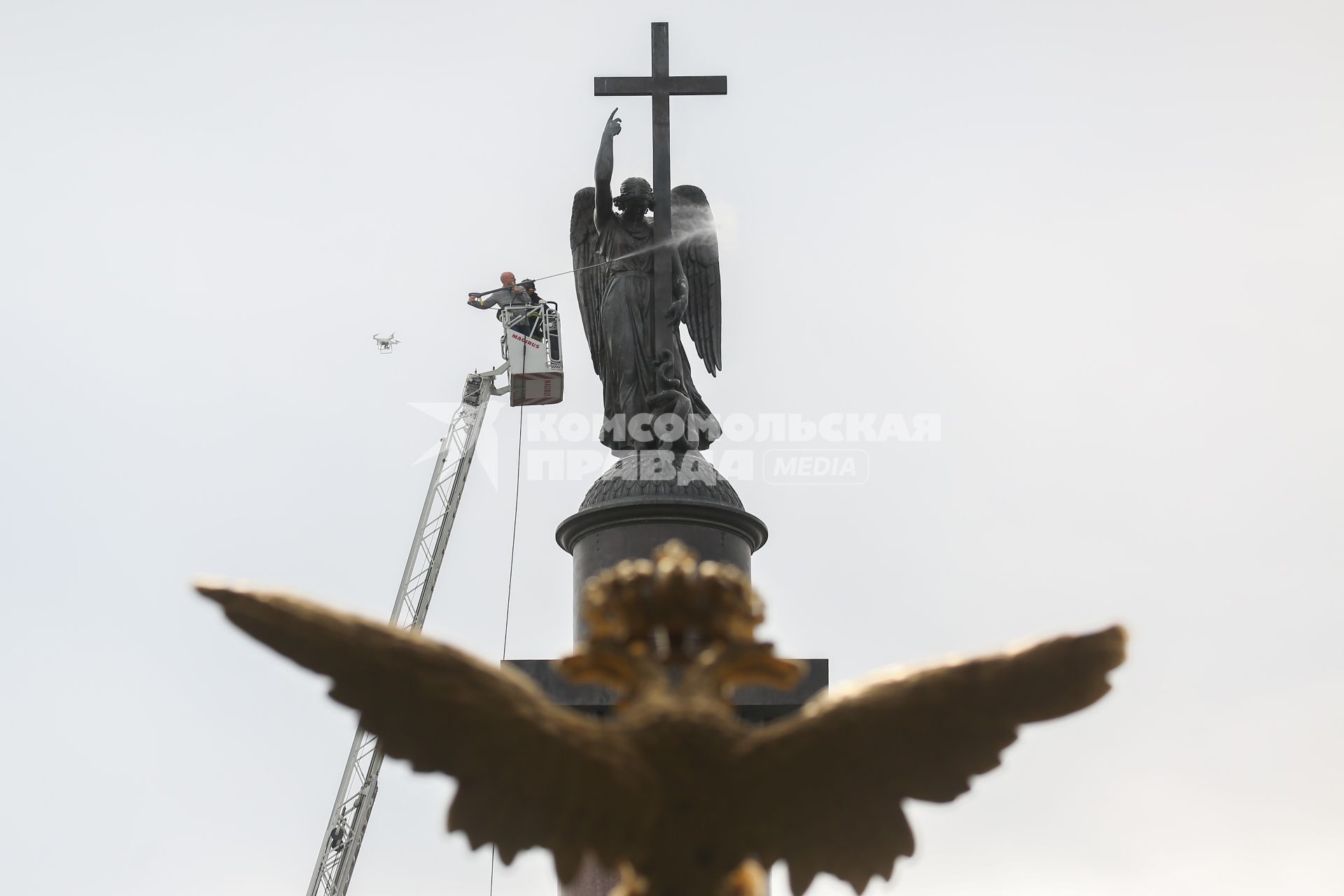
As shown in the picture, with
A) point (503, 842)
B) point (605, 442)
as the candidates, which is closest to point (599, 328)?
point (605, 442)

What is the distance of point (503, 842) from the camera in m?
4.09

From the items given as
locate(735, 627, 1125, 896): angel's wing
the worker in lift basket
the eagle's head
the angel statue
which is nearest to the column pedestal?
the angel statue

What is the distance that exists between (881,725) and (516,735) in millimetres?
925

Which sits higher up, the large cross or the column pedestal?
the large cross

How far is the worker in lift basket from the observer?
964 inches

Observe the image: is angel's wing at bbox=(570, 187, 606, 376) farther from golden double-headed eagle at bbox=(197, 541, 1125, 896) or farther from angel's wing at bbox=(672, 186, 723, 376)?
golden double-headed eagle at bbox=(197, 541, 1125, 896)

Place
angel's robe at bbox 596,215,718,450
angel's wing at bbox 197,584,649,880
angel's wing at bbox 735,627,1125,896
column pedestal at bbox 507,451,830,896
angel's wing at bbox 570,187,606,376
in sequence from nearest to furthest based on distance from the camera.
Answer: angel's wing at bbox 197,584,649,880, angel's wing at bbox 735,627,1125,896, column pedestal at bbox 507,451,830,896, angel's robe at bbox 596,215,718,450, angel's wing at bbox 570,187,606,376

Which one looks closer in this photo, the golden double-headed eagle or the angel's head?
the golden double-headed eagle

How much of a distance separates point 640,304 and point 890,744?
25.9 feet

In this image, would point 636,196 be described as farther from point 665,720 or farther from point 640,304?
point 665,720

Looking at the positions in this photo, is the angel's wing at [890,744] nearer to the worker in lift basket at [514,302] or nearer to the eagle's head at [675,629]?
the eagle's head at [675,629]

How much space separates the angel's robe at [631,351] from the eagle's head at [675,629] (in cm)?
700

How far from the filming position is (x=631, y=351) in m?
11.5

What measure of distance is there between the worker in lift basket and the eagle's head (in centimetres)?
2059
